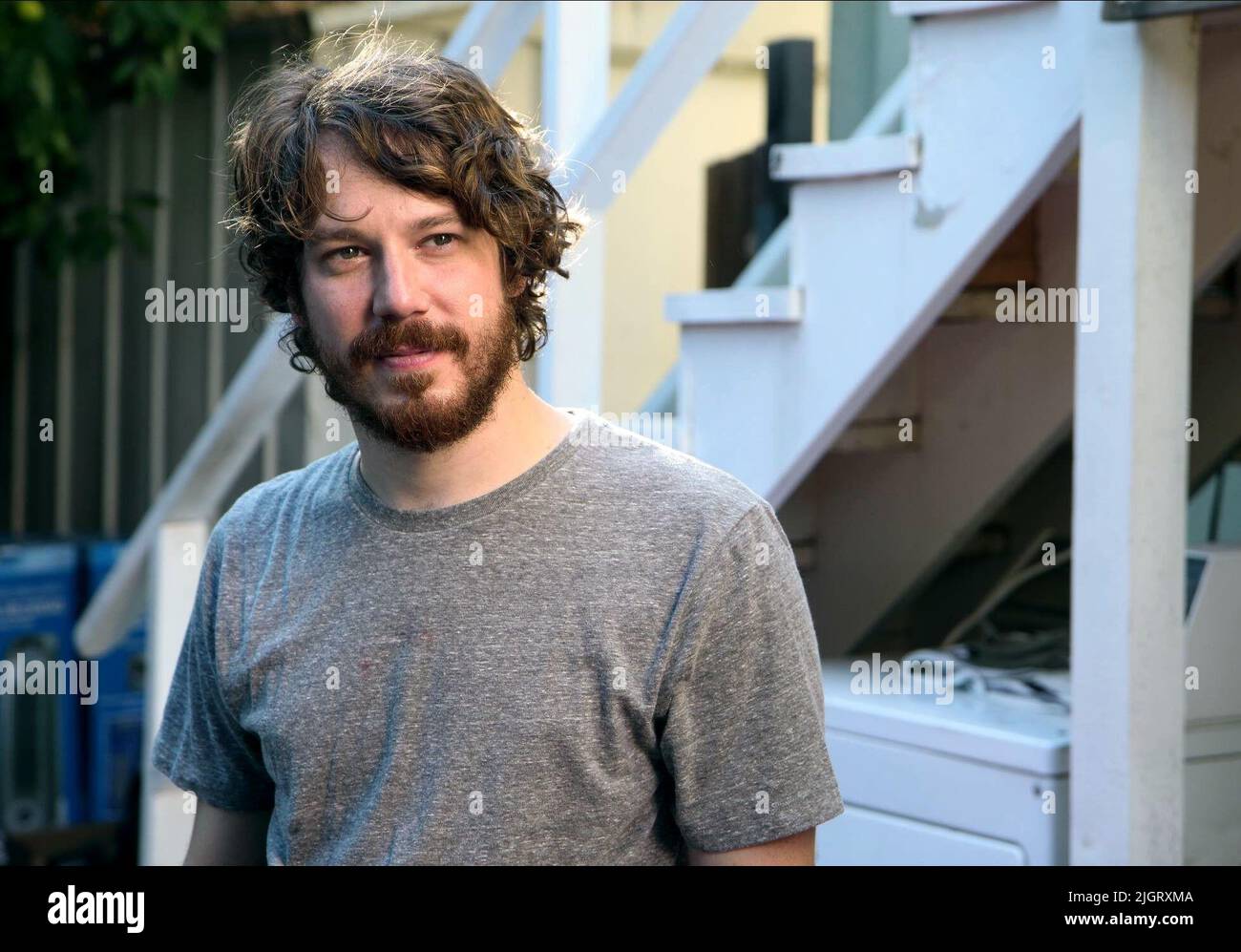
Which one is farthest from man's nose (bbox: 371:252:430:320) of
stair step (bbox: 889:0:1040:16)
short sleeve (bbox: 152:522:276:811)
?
stair step (bbox: 889:0:1040:16)

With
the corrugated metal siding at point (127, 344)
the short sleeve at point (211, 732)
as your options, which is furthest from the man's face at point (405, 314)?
the corrugated metal siding at point (127, 344)

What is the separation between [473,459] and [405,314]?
0.14m

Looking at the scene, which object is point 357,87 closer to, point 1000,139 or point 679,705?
point 679,705

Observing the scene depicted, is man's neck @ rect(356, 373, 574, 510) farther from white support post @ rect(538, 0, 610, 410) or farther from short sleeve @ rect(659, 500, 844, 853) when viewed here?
white support post @ rect(538, 0, 610, 410)

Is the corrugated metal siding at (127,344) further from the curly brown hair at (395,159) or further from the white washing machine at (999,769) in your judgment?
the curly brown hair at (395,159)

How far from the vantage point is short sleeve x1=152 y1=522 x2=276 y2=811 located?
150cm

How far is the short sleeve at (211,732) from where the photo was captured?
150cm

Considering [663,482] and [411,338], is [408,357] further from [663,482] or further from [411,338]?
[663,482]

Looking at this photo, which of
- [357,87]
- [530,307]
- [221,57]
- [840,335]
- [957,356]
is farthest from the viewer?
[221,57]

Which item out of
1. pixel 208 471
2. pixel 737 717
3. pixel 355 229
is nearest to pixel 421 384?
pixel 355 229

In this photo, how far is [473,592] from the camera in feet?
4.49

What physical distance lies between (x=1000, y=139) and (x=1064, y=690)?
0.92m

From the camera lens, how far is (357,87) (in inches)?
56.6
